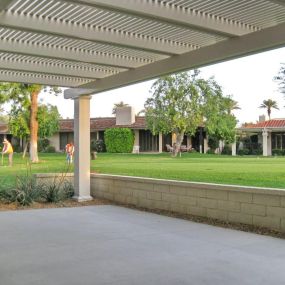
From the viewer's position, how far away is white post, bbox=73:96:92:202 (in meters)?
11.7

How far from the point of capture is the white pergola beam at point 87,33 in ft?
20.3

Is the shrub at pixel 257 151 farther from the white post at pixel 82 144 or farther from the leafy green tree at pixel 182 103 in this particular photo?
the white post at pixel 82 144

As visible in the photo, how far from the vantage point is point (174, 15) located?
230 inches

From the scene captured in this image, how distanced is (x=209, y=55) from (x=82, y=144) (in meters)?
5.36

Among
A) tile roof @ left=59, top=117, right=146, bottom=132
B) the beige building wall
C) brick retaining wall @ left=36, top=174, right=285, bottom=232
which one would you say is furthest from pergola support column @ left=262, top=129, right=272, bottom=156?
brick retaining wall @ left=36, top=174, right=285, bottom=232

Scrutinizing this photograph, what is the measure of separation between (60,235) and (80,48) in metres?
3.24

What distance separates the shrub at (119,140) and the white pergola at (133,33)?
88.9ft

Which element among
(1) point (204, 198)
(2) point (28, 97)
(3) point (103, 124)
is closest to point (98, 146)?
(3) point (103, 124)

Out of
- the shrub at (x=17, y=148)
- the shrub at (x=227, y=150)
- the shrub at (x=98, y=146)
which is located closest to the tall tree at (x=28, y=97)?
the shrub at (x=98, y=146)

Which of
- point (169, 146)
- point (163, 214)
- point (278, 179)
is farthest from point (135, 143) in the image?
point (163, 214)

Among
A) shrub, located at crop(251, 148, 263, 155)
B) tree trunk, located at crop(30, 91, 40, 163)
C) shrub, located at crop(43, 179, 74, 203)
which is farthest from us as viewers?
shrub, located at crop(251, 148, 263, 155)

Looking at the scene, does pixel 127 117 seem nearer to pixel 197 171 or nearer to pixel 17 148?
pixel 17 148

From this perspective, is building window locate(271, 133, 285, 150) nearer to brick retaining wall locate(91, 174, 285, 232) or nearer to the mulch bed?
brick retaining wall locate(91, 174, 285, 232)

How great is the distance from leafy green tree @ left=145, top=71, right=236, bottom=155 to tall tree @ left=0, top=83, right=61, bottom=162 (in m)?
9.19
